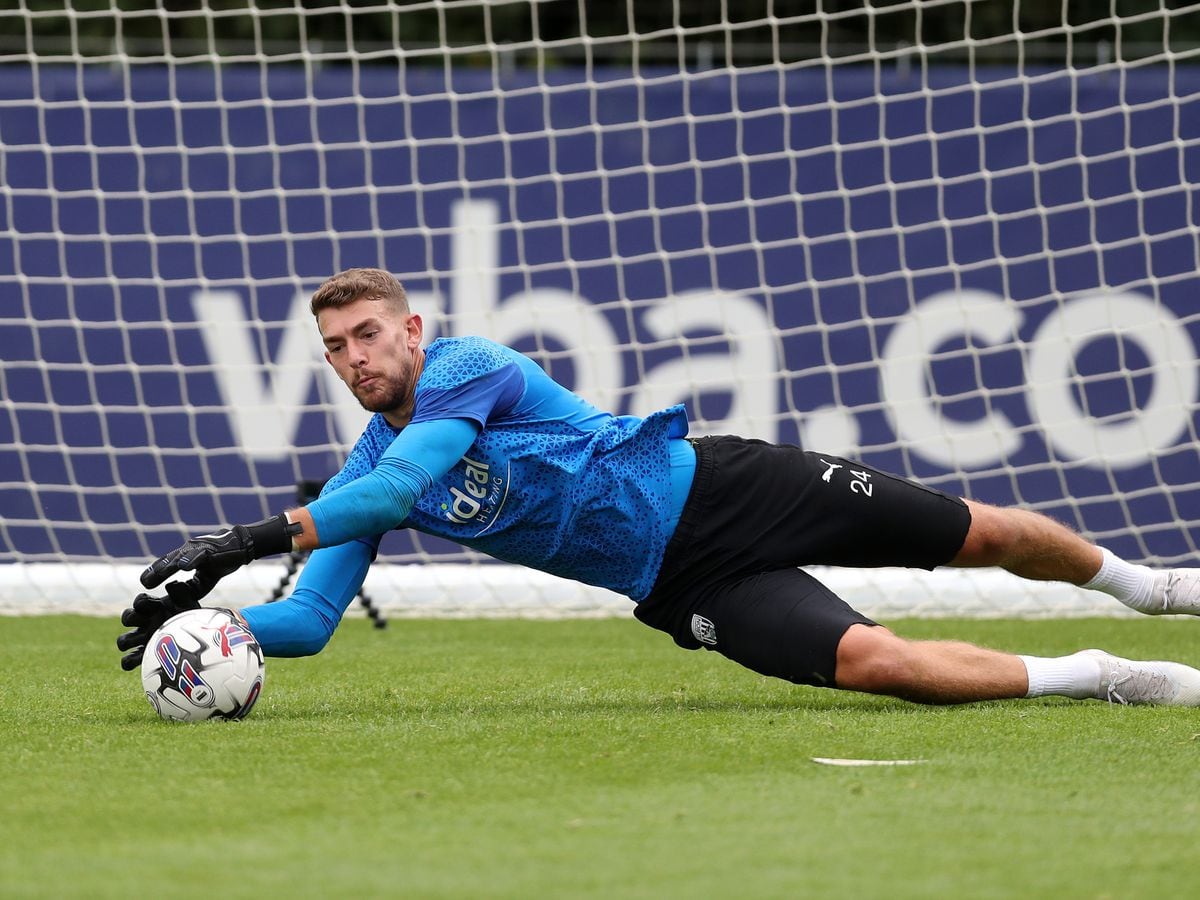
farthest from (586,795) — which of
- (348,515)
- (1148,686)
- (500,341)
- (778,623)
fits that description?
(500,341)

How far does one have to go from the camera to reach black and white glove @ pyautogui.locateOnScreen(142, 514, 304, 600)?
3990mm

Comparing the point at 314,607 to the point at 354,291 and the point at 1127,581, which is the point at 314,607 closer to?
the point at 354,291

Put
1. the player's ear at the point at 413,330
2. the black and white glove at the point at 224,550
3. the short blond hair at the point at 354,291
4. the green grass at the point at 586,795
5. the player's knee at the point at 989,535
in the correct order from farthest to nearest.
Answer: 1. the player's knee at the point at 989,535
2. the player's ear at the point at 413,330
3. the short blond hair at the point at 354,291
4. the black and white glove at the point at 224,550
5. the green grass at the point at 586,795

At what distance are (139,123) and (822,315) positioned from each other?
3.80m

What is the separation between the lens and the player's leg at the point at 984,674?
14.4 feet

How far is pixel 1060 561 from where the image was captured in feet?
15.9

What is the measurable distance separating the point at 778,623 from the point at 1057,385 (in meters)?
4.64

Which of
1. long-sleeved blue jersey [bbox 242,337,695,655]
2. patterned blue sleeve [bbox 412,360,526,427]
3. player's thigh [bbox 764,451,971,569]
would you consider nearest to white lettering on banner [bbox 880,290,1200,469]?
player's thigh [bbox 764,451,971,569]

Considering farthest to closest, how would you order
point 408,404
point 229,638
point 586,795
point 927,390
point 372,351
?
point 927,390
point 408,404
point 372,351
point 229,638
point 586,795

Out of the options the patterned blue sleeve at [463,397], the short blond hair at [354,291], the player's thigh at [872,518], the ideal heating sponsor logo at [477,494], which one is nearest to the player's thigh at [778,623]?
the player's thigh at [872,518]

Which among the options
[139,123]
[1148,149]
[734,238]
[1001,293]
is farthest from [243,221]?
[1148,149]

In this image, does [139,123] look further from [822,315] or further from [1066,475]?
[1066,475]

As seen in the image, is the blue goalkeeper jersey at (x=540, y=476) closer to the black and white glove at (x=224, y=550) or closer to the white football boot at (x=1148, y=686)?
the black and white glove at (x=224, y=550)

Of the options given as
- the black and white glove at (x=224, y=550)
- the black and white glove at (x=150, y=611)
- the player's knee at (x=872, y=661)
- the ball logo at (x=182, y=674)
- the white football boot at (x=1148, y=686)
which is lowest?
the white football boot at (x=1148, y=686)
